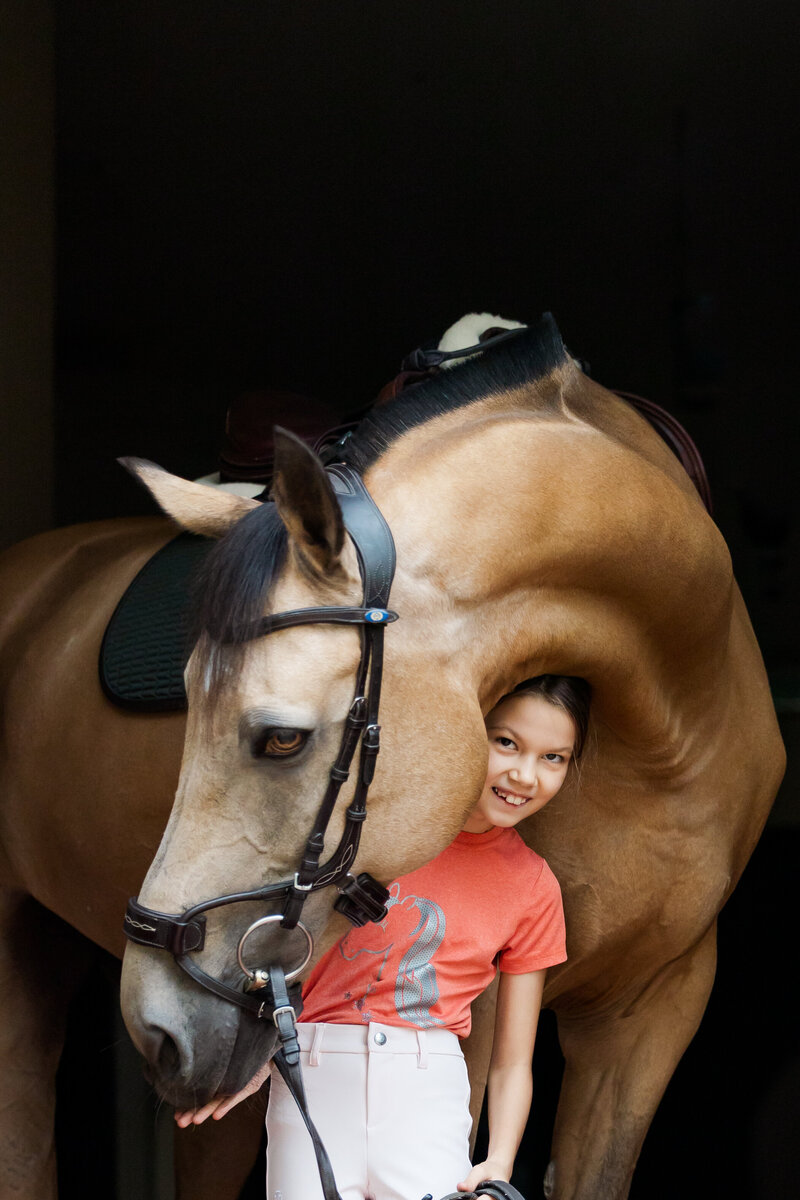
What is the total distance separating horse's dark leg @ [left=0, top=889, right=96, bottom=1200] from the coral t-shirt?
4.13ft

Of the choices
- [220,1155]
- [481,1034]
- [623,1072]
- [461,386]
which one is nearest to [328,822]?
[461,386]

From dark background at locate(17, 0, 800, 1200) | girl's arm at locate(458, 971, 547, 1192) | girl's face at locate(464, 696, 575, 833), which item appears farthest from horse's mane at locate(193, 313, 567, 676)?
dark background at locate(17, 0, 800, 1200)

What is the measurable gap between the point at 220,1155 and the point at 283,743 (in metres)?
1.82

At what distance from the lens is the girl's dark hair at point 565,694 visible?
1.35 metres

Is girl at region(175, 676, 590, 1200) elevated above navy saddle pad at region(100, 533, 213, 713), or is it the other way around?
navy saddle pad at region(100, 533, 213, 713)

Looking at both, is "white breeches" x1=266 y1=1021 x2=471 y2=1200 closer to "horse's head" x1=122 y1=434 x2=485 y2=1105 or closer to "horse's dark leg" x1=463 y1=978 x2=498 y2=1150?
"horse's head" x1=122 y1=434 x2=485 y2=1105

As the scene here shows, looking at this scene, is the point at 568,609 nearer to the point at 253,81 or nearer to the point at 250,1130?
the point at 250,1130

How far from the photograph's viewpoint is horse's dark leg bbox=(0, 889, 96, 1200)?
2303mm

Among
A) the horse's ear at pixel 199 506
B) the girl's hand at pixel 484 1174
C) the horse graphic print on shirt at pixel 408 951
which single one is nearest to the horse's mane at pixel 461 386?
the horse's ear at pixel 199 506

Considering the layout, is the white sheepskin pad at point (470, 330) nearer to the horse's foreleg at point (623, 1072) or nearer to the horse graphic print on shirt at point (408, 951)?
the horse graphic print on shirt at point (408, 951)

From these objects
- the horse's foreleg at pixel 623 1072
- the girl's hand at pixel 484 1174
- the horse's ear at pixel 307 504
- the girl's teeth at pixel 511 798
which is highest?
the horse's ear at pixel 307 504

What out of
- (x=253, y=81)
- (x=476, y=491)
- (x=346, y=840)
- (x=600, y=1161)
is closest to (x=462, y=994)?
(x=346, y=840)

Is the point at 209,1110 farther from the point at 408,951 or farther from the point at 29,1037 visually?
the point at 29,1037

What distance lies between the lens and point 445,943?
1.33 m
